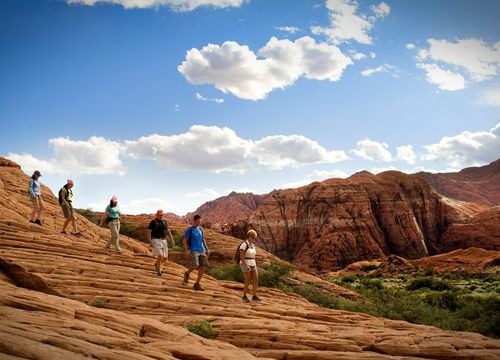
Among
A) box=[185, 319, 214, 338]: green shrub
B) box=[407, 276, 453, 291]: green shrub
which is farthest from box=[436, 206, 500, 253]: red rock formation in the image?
box=[185, 319, 214, 338]: green shrub

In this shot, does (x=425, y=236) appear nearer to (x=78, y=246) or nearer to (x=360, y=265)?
(x=360, y=265)

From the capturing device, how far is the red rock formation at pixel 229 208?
518 feet

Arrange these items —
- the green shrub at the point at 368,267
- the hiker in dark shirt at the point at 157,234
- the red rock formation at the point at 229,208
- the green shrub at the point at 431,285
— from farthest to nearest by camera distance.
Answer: the red rock formation at the point at 229,208
the green shrub at the point at 368,267
the green shrub at the point at 431,285
the hiker in dark shirt at the point at 157,234

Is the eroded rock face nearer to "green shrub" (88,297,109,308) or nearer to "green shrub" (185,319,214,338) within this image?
"green shrub" (88,297,109,308)

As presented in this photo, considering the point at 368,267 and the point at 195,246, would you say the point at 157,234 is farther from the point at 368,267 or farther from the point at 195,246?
the point at 368,267

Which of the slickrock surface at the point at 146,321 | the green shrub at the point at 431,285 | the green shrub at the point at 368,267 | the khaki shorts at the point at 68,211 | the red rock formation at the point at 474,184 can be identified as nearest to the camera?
the slickrock surface at the point at 146,321

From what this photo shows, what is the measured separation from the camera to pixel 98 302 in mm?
10469

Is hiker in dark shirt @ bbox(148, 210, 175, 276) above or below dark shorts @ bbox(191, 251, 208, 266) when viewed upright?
above

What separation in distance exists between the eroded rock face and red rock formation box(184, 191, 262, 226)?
65.4m

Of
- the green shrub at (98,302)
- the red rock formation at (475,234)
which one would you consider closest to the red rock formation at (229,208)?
the red rock formation at (475,234)

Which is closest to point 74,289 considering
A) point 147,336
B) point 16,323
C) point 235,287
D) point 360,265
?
point 147,336

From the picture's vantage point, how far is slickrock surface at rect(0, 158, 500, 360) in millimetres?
6348

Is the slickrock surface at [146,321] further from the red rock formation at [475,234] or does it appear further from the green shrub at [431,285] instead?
the red rock formation at [475,234]

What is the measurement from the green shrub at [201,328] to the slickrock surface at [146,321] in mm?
216
